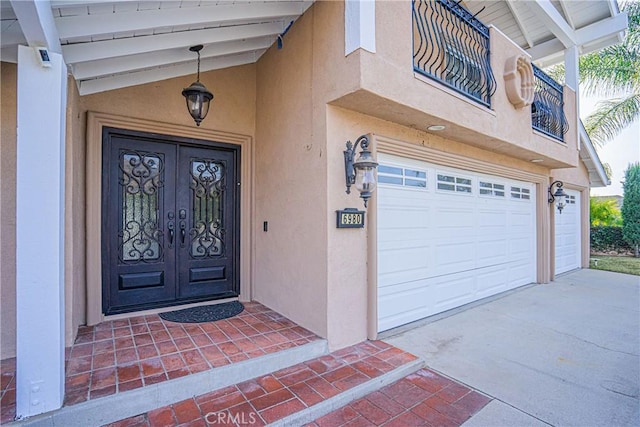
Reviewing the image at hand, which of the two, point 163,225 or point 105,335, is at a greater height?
point 163,225

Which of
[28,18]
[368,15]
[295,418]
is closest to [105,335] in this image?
[295,418]

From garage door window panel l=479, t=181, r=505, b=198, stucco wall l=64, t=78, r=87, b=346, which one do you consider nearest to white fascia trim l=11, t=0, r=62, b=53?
stucco wall l=64, t=78, r=87, b=346

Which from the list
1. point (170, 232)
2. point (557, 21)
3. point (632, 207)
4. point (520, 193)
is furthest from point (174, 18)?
point (632, 207)

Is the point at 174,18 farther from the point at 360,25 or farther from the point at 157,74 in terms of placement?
the point at 360,25

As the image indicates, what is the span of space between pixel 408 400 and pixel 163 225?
3.45m

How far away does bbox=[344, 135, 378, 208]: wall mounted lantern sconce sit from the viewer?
3.29m

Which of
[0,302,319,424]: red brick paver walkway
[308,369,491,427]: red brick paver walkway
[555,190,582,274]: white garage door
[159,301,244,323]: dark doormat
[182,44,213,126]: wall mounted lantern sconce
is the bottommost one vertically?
[308,369,491,427]: red brick paver walkway

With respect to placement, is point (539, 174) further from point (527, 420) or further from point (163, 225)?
point (163, 225)

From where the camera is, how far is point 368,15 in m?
3.00

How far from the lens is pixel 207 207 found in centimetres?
450

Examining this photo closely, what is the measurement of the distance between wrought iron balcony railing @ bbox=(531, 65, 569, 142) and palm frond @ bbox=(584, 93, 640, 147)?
8.18 meters

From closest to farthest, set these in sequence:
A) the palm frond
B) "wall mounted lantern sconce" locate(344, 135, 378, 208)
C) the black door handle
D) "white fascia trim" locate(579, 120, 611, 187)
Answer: "wall mounted lantern sconce" locate(344, 135, 378, 208)
the black door handle
"white fascia trim" locate(579, 120, 611, 187)
the palm frond

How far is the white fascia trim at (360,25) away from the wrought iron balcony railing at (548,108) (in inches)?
165

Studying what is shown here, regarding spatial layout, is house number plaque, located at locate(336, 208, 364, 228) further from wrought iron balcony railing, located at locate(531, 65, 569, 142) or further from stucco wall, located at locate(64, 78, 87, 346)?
wrought iron balcony railing, located at locate(531, 65, 569, 142)
